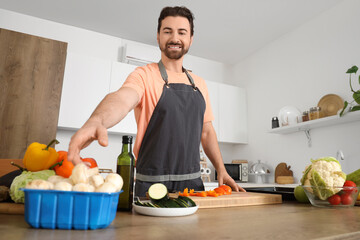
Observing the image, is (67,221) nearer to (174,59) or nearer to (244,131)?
(174,59)

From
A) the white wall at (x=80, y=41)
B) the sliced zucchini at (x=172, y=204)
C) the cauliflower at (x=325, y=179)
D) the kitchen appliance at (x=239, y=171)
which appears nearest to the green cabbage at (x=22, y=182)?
the sliced zucchini at (x=172, y=204)

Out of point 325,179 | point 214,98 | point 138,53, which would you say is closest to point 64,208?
point 325,179

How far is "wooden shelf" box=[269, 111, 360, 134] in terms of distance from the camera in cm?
221

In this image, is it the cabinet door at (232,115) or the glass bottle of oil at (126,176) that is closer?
the glass bottle of oil at (126,176)

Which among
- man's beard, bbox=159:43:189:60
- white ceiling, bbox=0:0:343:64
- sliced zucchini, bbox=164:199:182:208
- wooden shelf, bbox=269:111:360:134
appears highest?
white ceiling, bbox=0:0:343:64

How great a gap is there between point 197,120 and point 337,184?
74 centimetres

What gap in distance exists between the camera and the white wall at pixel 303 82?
2473 mm

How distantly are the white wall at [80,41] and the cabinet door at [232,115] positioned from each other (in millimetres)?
1371

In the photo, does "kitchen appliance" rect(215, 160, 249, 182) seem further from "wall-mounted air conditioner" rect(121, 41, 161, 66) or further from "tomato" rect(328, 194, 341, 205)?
"tomato" rect(328, 194, 341, 205)

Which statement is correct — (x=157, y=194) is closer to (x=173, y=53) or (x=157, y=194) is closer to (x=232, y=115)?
(x=173, y=53)

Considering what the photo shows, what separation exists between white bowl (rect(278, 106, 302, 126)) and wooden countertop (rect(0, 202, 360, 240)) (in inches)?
87.1

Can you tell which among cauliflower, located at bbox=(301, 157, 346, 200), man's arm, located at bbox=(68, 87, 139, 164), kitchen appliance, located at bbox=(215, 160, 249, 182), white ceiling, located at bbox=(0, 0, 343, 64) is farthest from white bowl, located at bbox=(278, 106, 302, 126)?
man's arm, located at bbox=(68, 87, 139, 164)

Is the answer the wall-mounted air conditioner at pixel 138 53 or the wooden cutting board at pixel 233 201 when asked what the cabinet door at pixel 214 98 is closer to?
the wall-mounted air conditioner at pixel 138 53

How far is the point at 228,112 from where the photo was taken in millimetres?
3574
